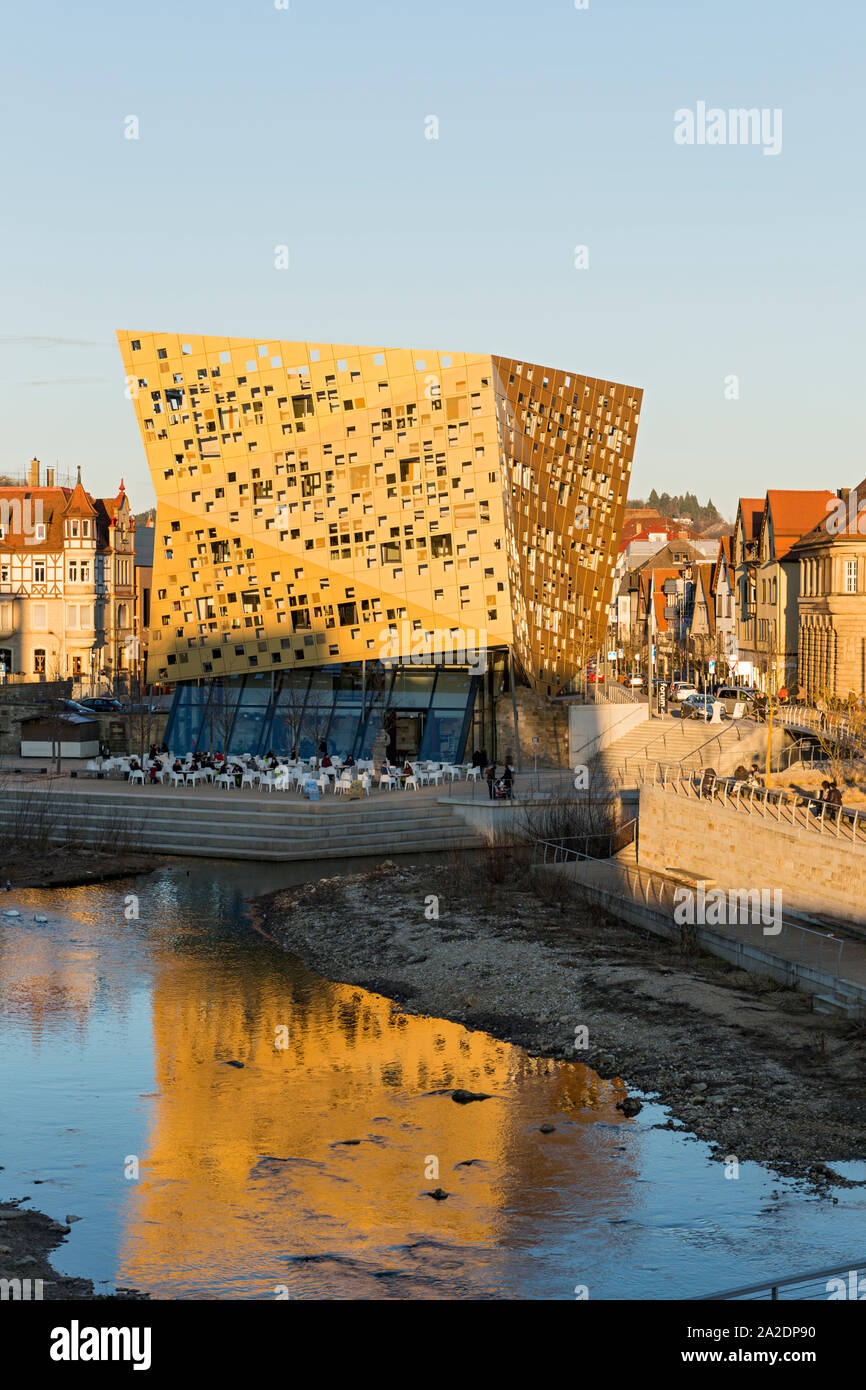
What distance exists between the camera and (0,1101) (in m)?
23.7

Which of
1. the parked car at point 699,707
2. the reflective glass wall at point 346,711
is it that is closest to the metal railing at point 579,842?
the parked car at point 699,707

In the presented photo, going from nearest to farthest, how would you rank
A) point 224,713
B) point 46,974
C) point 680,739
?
point 46,974 < point 680,739 < point 224,713

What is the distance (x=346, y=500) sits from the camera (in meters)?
59.8

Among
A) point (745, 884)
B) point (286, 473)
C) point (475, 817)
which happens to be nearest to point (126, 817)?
point (475, 817)

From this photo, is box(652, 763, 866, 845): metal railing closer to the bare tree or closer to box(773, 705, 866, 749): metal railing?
box(773, 705, 866, 749): metal railing

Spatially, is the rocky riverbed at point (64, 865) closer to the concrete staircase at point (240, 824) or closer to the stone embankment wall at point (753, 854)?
the concrete staircase at point (240, 824)

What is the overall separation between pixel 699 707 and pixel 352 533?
15928 mm

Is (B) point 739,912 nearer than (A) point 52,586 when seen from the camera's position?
Yes

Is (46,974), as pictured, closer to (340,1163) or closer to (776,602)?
(340,1163)

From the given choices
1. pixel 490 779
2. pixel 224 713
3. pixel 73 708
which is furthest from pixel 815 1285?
pixel 73 708

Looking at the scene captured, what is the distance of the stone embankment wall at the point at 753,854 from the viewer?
31.2 m

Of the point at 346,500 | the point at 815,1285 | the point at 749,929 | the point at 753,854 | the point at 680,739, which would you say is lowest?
the point at 749,929

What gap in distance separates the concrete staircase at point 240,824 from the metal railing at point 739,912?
20.5ft

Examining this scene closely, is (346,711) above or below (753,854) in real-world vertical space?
above
